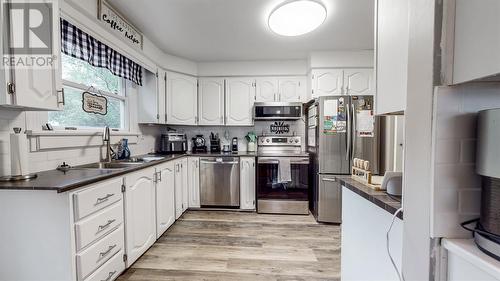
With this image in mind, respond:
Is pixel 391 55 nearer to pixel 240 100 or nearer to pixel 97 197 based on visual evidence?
pixel 97 197

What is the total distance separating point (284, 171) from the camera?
3.05 metres

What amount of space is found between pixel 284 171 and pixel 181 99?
1872 mm

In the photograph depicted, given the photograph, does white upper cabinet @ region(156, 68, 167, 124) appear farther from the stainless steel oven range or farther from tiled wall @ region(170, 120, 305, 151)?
the stainless steel oven range

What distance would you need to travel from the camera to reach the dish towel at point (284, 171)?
3.05 m

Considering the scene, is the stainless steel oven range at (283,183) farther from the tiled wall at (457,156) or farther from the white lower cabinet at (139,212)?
the tiled wall at (457,156)

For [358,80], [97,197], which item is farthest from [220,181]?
[358,80]

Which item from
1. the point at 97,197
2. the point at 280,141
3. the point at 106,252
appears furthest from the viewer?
the point at 280,141

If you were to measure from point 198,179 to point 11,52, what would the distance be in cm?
236

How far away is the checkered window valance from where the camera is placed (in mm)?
1685

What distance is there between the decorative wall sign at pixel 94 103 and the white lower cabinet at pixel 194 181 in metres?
1.28

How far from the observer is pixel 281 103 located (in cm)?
337

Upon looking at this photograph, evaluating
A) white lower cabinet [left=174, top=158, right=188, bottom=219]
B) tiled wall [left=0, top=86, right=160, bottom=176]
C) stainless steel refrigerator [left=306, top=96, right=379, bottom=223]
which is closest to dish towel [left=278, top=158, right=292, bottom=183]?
stainless steel refrigerator [left=306, top=96, right=379, bottom=223]

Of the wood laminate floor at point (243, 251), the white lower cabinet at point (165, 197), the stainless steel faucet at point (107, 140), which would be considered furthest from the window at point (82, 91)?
the wood laminate floor at point (243, 251)

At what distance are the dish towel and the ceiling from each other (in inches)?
61.1
